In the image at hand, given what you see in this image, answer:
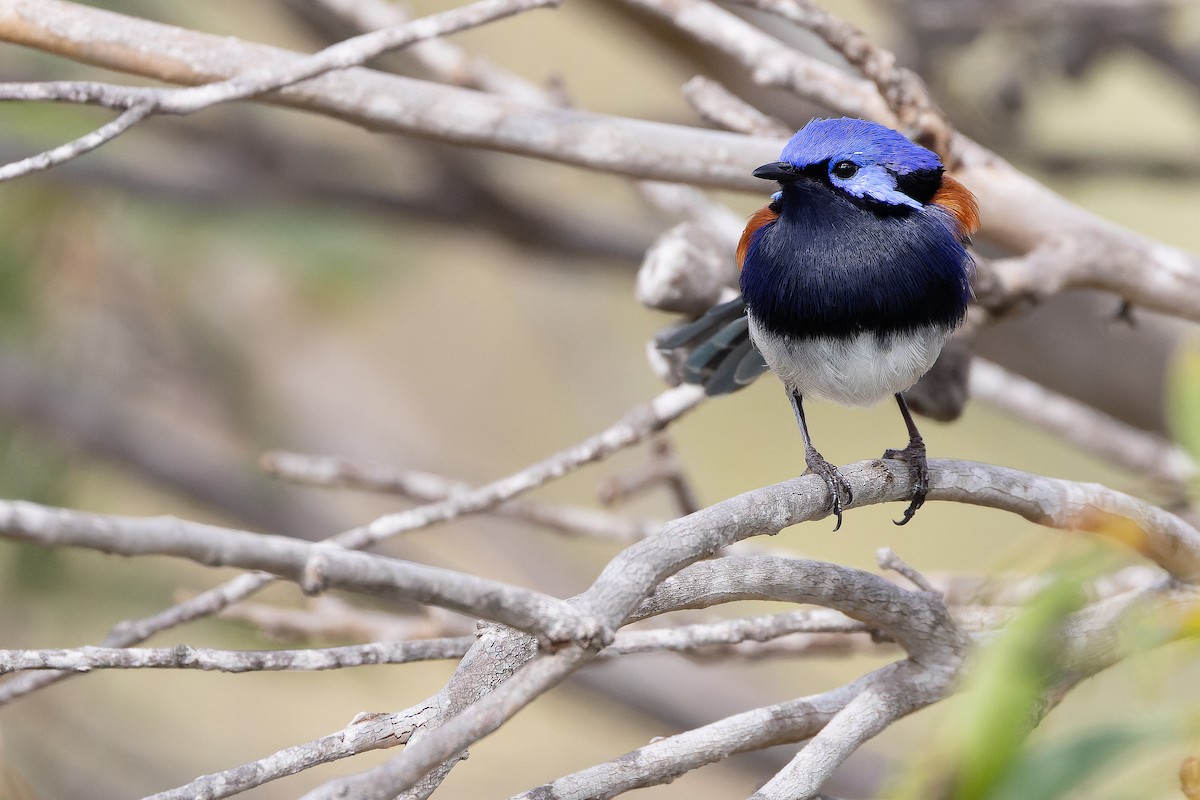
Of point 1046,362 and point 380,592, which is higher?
point 1046,362

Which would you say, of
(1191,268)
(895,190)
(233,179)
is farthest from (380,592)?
(233,179)

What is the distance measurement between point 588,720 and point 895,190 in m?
A: 3.85

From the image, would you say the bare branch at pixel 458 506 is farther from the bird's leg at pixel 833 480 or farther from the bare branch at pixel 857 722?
the bare branch at pixel 857 722

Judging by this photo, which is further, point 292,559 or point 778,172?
point 778,172

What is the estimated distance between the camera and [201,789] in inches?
48.0

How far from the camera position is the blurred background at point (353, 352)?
4.03 metres

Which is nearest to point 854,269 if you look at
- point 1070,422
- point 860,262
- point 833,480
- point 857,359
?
point 860,262

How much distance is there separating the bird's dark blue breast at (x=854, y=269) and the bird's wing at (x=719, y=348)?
0.25 meters

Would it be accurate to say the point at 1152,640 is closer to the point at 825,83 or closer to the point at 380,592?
the point at 380,592

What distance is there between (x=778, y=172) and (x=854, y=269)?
0.22 meters

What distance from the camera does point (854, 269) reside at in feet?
7.29

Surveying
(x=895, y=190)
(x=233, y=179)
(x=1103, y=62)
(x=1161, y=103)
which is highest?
(x=1161, y=103)

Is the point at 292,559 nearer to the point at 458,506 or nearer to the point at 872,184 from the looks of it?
the point at 458,506

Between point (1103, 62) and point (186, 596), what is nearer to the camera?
point (186, 596)
